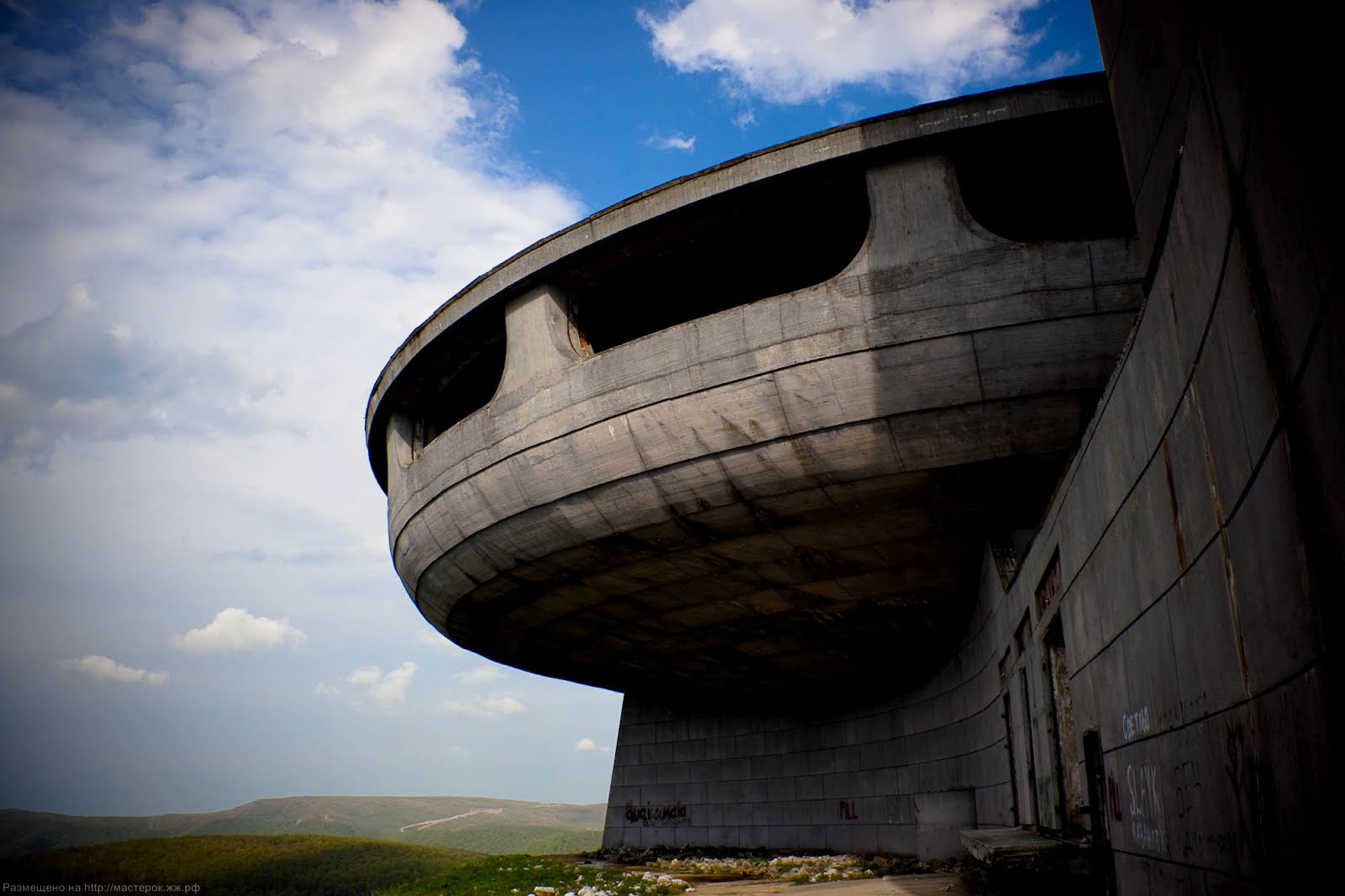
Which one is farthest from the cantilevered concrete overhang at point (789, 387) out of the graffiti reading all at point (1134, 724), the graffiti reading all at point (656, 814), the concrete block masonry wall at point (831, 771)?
the graffiti reading all at point (656, 814)

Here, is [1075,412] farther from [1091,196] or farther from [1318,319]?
[1318,319]

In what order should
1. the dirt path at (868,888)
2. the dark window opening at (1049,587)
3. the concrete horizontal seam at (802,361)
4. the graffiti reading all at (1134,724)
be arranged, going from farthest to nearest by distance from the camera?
the concrete horizontal seam at (802,361) → the dirt path at (868,888) → the dark window opening at (1049,587) → the graffiti reading all at (1134,724)

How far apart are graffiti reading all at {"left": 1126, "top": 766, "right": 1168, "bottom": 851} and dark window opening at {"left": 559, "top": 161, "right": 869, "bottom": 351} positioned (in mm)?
7265

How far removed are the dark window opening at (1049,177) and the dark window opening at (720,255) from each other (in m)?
1.33

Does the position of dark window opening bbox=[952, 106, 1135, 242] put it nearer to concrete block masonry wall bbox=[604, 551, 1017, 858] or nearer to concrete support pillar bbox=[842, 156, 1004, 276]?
concrete support pillar bbox=[842, 156, 1004, 276]

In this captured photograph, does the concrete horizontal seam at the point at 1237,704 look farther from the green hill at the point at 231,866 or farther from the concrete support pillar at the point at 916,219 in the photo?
the green hill at the point at 231,866

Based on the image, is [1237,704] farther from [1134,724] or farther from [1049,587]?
[1049,587]

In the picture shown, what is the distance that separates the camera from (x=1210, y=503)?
11.2ft

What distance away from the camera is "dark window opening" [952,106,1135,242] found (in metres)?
9.84

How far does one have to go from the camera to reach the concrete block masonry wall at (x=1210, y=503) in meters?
2.52

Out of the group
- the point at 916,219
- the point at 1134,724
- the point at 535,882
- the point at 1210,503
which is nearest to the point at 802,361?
the point at 916,219

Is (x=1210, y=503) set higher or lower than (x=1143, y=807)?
higher

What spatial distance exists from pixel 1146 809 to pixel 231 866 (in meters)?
31.0

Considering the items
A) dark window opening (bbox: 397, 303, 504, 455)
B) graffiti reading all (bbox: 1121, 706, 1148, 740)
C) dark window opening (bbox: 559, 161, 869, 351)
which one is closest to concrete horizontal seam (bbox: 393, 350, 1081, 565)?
dark window opening (bbox: 559, 161, 869, 351)
